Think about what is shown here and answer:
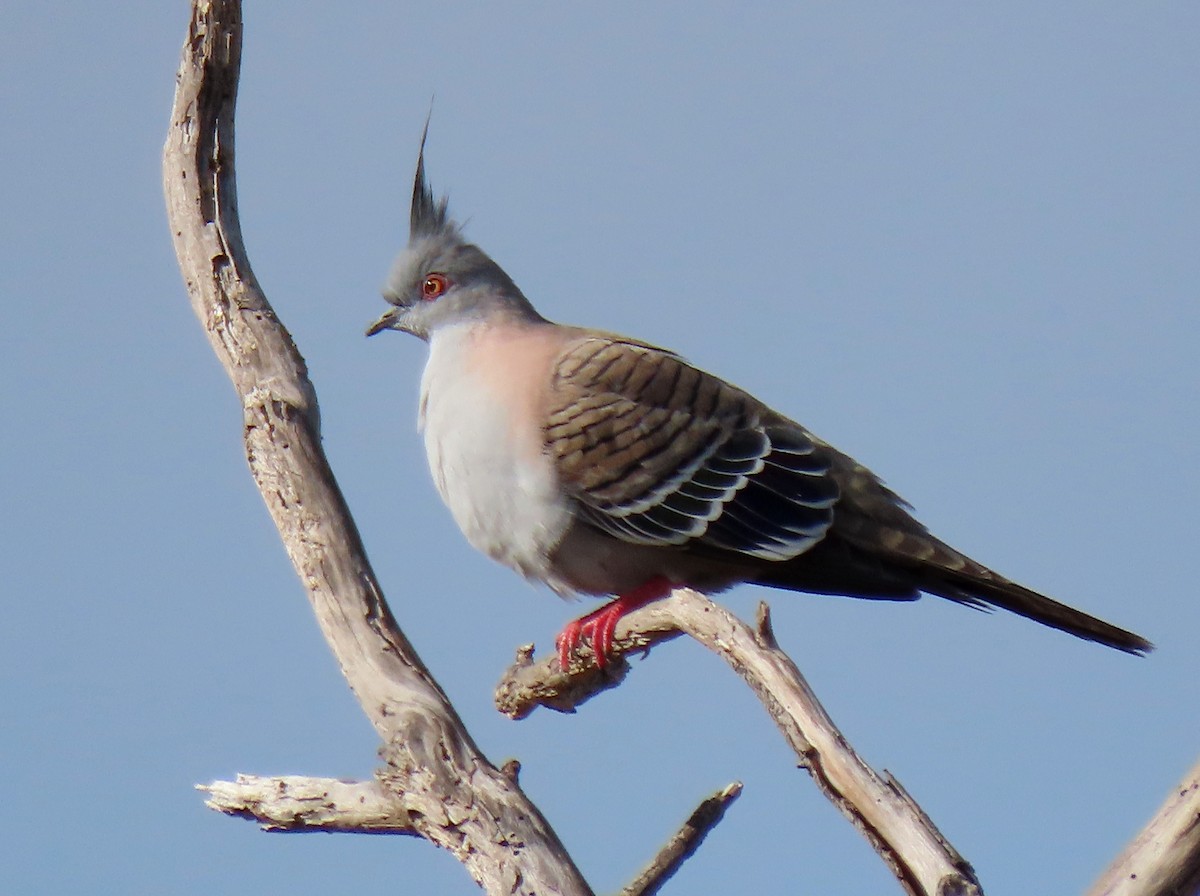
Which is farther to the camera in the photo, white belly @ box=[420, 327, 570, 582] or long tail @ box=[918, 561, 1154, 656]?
white belly @ box=[420, 327, 570, 582]

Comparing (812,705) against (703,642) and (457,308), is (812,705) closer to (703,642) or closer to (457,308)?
(703,642)

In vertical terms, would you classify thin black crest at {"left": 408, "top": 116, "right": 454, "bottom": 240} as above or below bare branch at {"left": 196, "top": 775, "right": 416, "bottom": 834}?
above

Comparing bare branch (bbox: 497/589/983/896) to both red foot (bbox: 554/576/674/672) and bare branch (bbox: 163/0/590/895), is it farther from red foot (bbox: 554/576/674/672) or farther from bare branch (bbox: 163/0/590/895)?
bare branch (bbox: 163/0/590/895)

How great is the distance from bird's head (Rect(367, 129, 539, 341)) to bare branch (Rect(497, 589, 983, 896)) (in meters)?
1.58

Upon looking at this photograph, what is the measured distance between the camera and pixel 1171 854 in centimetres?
268

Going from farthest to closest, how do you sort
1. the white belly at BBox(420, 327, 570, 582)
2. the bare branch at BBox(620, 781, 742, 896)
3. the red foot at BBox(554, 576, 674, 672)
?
the white belly at BBox(420, 327, 570, 582) → the red foot at BBox(554, 576, 674, 672) → the bare branch at BBox(620, 781, 742, 896)

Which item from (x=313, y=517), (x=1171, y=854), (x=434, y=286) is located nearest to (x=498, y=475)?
(x=313, y=517)

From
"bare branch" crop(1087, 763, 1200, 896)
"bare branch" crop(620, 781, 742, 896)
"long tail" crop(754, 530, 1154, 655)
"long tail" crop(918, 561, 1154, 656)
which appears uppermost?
"long tail" crop(754, 530, 1154, 655)

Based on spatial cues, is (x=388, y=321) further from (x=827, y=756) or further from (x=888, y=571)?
(x=827, y=756)

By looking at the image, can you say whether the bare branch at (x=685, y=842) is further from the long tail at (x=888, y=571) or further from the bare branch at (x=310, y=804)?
the long tail at (x=888, y=571)

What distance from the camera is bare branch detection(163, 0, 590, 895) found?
10.9ft

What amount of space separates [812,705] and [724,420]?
185 cm

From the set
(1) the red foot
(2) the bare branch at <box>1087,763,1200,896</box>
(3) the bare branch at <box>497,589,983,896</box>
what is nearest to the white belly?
(1) the red foot

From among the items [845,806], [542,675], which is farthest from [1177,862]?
[542,675]
